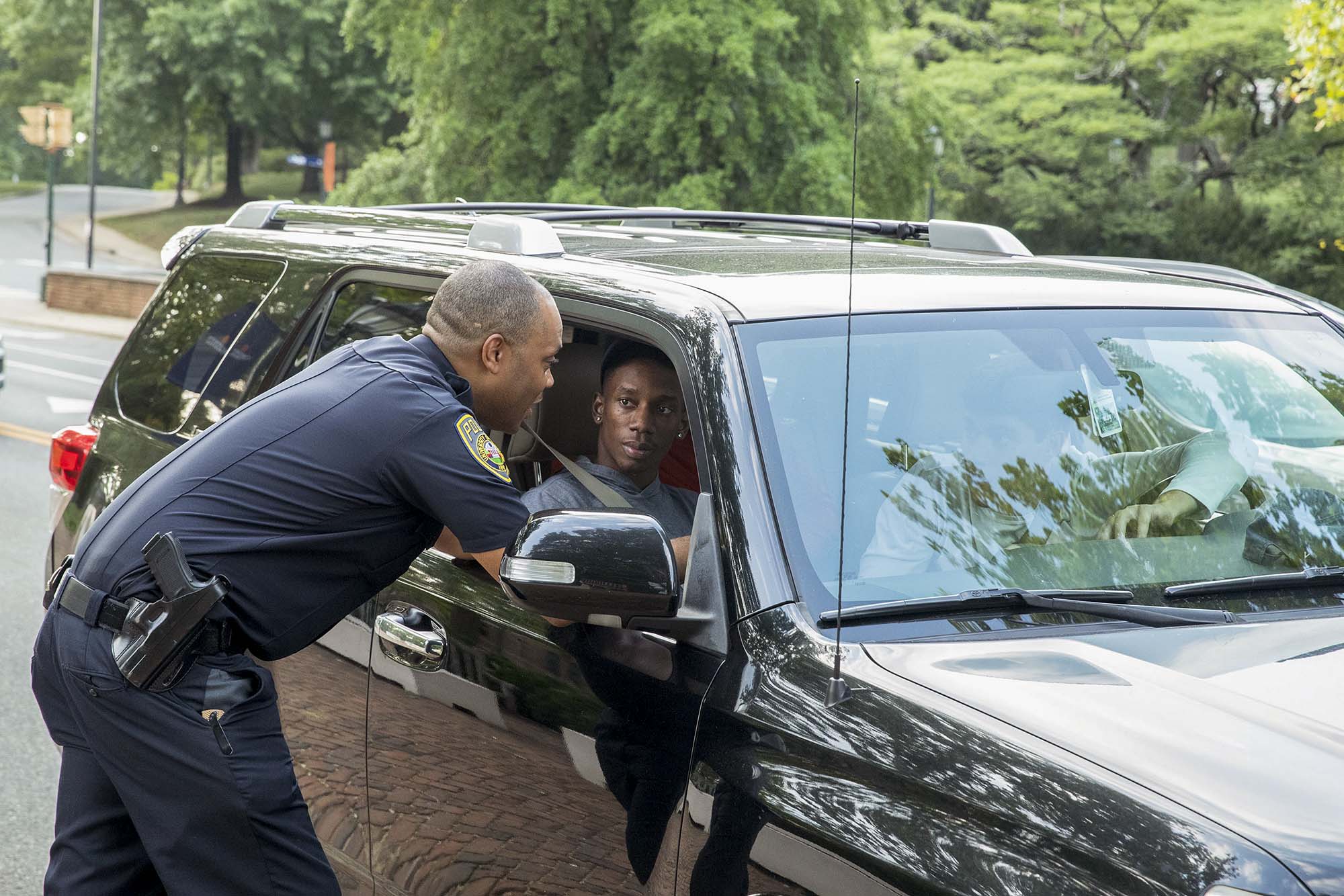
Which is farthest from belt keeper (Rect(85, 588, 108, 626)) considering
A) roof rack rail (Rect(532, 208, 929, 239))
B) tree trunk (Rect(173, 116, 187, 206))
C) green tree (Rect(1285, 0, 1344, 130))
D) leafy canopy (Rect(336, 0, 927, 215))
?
tree trunk (Rect(173, 116, 187, 206))

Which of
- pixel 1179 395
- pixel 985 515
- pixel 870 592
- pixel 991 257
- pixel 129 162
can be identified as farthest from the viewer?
pixel 129 162

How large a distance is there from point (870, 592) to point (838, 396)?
1.32 feet

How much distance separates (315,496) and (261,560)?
150 mm

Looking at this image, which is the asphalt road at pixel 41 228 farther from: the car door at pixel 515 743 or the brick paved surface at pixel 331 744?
the car door at pixel 515 743

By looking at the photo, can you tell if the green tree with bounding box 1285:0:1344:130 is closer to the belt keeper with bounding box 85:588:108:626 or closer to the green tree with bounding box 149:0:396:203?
the belt keeper with bounding box 85:588:108:626

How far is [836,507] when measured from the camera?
2504 millimetres

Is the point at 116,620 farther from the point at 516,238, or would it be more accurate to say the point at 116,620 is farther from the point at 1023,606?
the point at 1023,606

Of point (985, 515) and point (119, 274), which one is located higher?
point (985, 515)

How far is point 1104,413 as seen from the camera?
2863 millimetres

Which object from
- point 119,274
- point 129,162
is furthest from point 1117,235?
point 129,162

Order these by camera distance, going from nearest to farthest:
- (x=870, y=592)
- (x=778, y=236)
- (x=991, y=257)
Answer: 1. (x=870, y=592)
2. (x=991, y=257)
3. (x=778, y=236)

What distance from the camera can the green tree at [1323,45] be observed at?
1062 cm

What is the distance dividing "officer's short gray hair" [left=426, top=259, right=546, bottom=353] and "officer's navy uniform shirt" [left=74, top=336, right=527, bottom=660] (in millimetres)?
87

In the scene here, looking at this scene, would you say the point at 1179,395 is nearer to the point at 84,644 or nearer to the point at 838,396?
the point at 838,396
